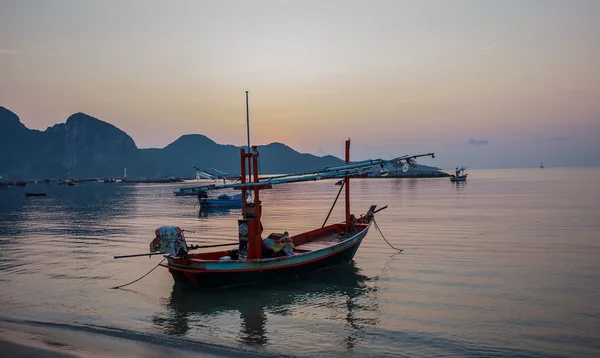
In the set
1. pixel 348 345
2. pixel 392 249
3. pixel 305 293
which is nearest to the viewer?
pixel 348 345

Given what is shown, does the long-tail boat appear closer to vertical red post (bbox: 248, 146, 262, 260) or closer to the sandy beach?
vertical red post (bbox: 248, 146, 262, 260)

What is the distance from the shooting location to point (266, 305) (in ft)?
49.8

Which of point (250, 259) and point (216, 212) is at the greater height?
point (250, 259)

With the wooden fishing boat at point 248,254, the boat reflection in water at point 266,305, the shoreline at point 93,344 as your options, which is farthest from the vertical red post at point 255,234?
the shoreline at point 93,344

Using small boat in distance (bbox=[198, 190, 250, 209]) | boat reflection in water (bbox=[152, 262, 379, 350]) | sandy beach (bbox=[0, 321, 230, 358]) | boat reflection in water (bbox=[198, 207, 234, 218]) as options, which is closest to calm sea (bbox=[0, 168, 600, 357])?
boat reflection in water (bbox=[152, 262, 379, 350])

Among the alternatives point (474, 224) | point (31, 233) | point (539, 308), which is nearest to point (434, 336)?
point (539, 308)

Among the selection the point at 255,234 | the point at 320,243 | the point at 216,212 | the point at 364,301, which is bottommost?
the point at 364,301

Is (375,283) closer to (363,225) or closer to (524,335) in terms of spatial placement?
(363,225)

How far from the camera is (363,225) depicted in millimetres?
23109

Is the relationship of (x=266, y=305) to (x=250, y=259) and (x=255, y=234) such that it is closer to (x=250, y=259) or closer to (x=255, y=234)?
(x=250, y=259)

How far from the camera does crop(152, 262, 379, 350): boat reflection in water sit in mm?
12984

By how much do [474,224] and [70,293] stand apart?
29.2 meters

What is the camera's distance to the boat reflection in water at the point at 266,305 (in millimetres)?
12984

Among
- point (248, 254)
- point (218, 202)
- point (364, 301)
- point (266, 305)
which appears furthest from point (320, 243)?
point (218, 202)
